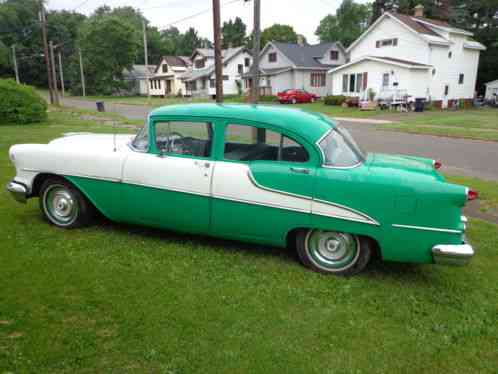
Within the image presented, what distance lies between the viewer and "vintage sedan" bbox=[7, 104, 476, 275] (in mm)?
3832

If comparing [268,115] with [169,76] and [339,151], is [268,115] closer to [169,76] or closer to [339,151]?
[339,151]

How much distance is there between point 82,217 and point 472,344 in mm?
4432

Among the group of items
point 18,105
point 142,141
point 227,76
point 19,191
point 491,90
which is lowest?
point 19,191

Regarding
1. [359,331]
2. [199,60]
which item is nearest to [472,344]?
[359,331]

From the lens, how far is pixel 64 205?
5266mm

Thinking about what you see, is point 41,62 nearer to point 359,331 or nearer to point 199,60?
point 199,60

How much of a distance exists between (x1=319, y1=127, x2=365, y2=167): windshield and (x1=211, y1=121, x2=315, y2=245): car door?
0.66ft

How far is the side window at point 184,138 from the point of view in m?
4.58

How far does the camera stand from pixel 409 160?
4.72 meters

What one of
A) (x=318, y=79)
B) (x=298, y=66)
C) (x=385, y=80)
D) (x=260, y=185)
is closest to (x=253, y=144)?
(x=260, y=185)

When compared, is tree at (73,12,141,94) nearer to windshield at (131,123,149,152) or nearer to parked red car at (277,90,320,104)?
parked red car at (277,90,320,104)

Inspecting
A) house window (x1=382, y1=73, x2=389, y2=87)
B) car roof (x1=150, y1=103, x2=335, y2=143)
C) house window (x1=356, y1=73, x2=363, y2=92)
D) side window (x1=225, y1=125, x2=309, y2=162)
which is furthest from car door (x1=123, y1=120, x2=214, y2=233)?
house window (x1=356, y1=73, x2=363, y2=92)

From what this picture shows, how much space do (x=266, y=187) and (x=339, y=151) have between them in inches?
33.4

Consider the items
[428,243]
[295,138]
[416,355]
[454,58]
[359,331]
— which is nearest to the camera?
[416,355]
